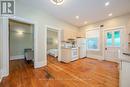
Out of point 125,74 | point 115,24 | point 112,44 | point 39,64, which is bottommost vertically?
point 39,64

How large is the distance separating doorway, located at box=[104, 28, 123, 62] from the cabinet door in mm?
3496

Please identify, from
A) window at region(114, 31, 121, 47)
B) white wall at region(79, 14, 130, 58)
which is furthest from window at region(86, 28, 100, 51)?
window at region(114, 31, 121, 47)

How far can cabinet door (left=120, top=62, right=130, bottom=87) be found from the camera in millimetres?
1597

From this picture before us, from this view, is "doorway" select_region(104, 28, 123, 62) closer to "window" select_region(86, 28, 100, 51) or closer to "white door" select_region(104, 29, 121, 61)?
"white door" select_region(104, 29, 121, 61)

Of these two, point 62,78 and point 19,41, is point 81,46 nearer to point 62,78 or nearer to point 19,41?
point 62,78

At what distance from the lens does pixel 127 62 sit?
5.20 ft

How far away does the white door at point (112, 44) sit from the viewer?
4.75 metres

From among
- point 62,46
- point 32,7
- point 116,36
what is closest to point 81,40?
point 62,46

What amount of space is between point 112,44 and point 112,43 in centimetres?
7

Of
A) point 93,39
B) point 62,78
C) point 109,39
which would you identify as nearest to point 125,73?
point 62,78

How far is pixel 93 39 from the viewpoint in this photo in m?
6.09

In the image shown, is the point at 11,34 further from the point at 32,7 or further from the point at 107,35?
the point at 107,35

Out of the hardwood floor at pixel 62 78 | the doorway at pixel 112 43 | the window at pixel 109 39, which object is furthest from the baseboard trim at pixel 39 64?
the window at pixel 109 39

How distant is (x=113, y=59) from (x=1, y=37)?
19.4 ft
